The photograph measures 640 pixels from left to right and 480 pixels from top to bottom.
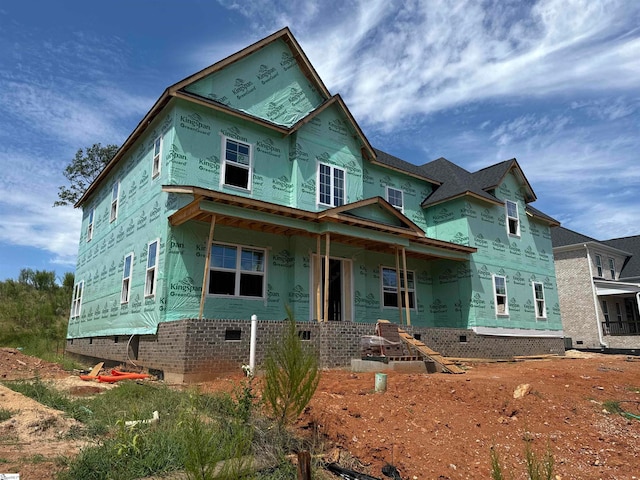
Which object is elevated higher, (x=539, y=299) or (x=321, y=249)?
(x=321, y=249)

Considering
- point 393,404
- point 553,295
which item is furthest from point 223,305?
point 553,295

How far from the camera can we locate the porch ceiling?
11.8 m

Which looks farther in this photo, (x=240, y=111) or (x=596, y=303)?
(x=596, y=303)

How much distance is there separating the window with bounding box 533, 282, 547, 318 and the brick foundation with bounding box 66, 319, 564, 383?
273 inches

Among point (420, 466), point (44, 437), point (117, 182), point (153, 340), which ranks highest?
point (117, 182)

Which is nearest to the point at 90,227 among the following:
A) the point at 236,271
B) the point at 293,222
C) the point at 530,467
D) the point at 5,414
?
the point at 236,271

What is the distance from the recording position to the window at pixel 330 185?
16.3 metres

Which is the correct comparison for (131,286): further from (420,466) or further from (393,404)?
(420,466)

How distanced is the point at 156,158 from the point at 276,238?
478 cm

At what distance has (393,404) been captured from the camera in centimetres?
768

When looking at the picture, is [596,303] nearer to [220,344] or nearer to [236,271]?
[236,271]

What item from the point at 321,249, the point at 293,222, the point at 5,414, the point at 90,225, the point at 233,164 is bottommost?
the point at 5,414

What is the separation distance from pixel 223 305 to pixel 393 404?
22.8 ft

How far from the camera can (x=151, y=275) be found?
13734 millimetres
